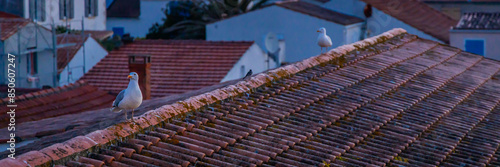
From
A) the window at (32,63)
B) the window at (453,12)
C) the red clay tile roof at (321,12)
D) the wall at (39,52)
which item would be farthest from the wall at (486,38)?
the window at (32,63)

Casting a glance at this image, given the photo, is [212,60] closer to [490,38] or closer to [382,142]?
[490,38]

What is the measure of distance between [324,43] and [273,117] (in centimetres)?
324

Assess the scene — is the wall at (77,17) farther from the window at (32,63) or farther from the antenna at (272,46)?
the antenna at (272,46)

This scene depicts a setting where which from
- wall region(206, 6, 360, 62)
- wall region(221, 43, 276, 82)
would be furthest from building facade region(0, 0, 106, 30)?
wall region(221, 43, 276, 82)

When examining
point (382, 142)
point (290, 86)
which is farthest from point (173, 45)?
point (382, 142)

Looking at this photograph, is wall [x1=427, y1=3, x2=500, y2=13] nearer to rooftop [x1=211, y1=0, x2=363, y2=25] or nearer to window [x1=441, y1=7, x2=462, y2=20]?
window [x1=441, y1=7, x2=462, y2=20]

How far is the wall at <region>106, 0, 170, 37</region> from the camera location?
50.3 metres

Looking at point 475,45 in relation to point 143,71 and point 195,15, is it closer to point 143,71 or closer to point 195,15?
point 143,71

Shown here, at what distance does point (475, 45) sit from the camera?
26.2m

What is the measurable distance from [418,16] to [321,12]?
4.07 m

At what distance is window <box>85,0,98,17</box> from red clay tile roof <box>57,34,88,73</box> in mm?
12516

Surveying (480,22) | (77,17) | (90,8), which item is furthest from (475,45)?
(90,8)

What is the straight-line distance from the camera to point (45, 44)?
27.1 metres

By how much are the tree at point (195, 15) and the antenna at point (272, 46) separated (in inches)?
297
